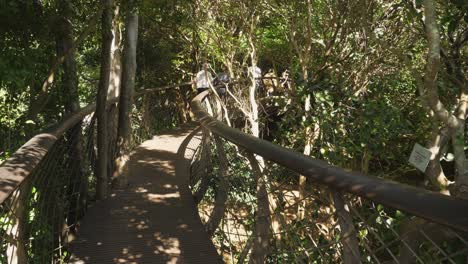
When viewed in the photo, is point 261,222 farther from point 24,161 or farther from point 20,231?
point 20,231

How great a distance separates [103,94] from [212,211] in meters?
1.51

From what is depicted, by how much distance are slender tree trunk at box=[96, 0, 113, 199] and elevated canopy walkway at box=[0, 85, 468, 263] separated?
158mm

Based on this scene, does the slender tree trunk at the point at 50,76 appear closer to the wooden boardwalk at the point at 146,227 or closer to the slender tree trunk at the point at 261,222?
the wooden boardwalk at the point at 146,227

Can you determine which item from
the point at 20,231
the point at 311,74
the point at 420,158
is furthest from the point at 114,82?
the point at 420,158

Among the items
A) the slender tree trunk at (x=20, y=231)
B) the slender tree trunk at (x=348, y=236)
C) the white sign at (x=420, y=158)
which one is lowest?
the slender tree trunk at (x=20, y=231)

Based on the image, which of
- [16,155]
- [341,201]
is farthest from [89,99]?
[341,201]

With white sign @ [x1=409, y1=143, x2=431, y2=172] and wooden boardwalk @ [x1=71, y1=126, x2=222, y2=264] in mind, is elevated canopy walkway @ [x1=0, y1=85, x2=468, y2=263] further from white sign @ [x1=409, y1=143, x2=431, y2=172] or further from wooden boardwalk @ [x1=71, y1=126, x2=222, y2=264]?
white sign @ [x1=409, y1=143, x2=431, y2=172]

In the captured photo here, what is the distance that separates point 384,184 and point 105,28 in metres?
3.47

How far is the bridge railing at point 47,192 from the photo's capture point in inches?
79.0

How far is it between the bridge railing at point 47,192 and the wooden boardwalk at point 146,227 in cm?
19

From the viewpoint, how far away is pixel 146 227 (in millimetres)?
3793

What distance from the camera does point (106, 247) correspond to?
337cm

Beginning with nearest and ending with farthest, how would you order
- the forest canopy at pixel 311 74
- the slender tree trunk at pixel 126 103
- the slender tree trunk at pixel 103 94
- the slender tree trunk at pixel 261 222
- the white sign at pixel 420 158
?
the slender tree trunk at pixel 261 222 → the white sign at pixel 420 158 → the forest canopy at pixel 311 74 → the slender tree trunk at pixel 103 94 → the slender tree trunk at pixel 126 103

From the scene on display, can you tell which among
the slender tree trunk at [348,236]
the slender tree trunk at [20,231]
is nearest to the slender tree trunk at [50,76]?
the slender tree trunk at [20,231]
